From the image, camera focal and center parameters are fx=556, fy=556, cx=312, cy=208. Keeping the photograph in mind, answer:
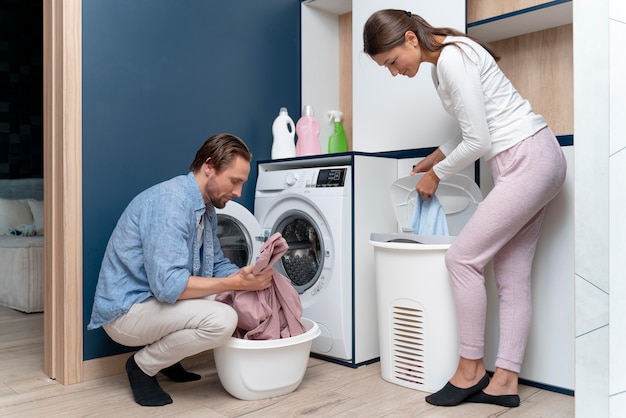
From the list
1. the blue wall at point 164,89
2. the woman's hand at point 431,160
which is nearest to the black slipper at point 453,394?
the woman's hand at point 431,160

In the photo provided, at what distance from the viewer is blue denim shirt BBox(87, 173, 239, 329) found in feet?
5.59

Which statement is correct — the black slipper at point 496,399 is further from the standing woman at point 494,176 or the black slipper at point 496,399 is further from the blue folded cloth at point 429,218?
the blue folded cloth at point 429,218

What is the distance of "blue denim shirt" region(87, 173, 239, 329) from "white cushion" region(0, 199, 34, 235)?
2.76m

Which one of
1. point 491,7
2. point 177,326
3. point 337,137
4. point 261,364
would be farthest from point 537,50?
point 177,326

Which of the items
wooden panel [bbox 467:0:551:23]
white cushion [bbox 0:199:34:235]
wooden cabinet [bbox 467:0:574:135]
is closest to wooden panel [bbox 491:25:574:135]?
wooden cabinet [bbox 467:0:574:135]

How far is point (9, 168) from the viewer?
4656mm

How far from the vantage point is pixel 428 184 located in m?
1.95

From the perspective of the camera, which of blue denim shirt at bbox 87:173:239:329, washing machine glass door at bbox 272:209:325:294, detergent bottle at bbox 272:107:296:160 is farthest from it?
detergent bottle at bbox 272:107:296:160

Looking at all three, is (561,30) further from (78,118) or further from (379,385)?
(78,118)

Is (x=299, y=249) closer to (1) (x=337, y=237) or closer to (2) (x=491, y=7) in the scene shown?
(1) (x=337, y=237)

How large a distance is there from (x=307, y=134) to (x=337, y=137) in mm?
242

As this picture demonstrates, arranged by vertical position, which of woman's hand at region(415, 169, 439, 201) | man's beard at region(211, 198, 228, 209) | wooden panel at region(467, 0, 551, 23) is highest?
wooden panel at region(467, 0, 551, 23)

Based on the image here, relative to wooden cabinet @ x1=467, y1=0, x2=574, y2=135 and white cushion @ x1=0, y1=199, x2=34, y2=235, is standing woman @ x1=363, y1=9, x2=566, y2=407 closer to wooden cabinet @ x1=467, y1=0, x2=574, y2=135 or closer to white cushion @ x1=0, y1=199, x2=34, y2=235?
wooden cabinet @ x1=467, y1=0, x2=574, y2=135

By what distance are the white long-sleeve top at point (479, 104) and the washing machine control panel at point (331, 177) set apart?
20.0 inches
